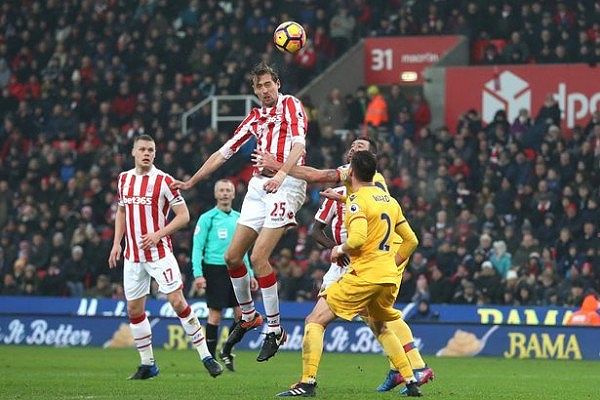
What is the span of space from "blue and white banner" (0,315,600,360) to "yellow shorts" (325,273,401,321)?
29.9ft

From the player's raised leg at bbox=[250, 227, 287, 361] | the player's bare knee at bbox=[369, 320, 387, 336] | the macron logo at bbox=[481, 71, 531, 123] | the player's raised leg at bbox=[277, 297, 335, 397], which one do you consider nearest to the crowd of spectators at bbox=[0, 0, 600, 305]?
the macron logo at bbox=[481, 71, 531, 123]

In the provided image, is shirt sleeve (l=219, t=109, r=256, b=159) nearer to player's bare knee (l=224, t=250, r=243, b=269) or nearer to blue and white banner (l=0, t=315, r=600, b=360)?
player's bare knee (l=224, t=250, r=243, b=269)

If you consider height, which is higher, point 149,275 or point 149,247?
point 149,247

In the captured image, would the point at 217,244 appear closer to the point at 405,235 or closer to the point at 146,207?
the point at 146,207

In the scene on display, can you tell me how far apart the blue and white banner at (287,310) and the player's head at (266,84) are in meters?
9.12

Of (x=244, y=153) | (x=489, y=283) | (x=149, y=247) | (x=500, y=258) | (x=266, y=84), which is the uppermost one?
(x=266, y=84)

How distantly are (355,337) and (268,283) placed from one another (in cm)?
878

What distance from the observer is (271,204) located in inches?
509

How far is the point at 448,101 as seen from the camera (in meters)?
28.3

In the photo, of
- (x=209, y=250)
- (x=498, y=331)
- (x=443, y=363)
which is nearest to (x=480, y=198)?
(x=498, y=331)

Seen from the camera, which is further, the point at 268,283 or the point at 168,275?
the point at 168,275

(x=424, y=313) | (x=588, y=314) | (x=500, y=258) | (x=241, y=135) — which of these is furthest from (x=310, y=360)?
(x=500, y=258)

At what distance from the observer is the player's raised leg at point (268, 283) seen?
12.9 meters

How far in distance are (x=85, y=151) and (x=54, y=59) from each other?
3.71m
